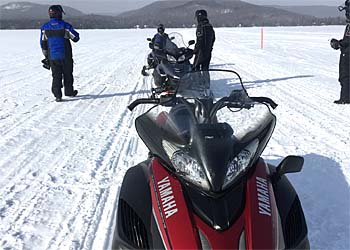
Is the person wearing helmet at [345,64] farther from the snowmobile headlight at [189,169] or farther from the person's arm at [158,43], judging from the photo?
the snowmobile headlight at [189,169]

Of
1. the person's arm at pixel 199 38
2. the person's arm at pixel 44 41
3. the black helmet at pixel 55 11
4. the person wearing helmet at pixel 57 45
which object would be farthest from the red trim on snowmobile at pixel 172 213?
the person's arm at pixel 44 41

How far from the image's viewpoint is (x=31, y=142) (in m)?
6.00

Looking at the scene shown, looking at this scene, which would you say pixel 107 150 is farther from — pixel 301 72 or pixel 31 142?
pixel 301 72

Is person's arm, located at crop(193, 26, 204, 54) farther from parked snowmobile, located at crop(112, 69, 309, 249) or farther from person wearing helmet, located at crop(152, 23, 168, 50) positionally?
parked snowmobile, located at crop(112, 69, 309, 249)

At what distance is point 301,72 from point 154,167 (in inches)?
443

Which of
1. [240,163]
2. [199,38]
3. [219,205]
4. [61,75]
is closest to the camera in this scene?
[219,205]

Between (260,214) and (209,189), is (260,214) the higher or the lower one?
the lower one

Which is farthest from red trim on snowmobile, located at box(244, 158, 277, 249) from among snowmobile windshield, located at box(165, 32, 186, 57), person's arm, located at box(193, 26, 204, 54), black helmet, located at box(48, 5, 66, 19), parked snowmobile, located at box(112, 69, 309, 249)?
black helmet, located at box(48, 5, 66, 19)

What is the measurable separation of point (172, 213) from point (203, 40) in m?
7.01

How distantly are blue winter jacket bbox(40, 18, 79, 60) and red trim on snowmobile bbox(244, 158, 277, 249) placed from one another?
730 cm

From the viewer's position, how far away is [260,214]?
230 centimetres

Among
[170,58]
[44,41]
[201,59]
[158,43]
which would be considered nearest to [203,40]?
[201,59]

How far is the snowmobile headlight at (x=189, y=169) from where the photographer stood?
2.30m

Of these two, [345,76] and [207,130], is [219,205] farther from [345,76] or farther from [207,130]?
[345,76]
